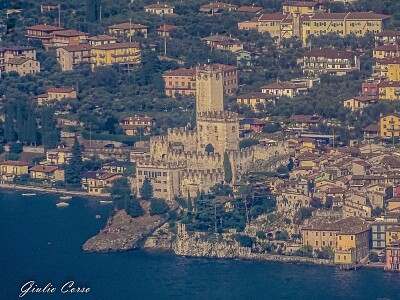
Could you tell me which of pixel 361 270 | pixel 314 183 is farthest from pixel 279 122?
pixel 361 270

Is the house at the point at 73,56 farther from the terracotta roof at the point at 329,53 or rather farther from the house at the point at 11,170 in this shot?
the house at the point at 11,170

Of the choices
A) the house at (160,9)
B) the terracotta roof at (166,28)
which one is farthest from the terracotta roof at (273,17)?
the house at (160,9)

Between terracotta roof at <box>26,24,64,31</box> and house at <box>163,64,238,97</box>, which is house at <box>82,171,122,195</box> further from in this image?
terracotta roof at <box>26,24,64,31</box>

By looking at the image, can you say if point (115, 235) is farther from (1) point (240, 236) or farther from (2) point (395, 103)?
(2) point (395, 103)

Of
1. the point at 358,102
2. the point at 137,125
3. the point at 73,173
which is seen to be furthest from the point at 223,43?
the point at 73,173

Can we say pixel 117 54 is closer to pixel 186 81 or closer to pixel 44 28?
pixel 44 28

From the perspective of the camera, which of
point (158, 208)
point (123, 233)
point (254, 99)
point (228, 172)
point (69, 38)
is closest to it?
point (123, 233)
